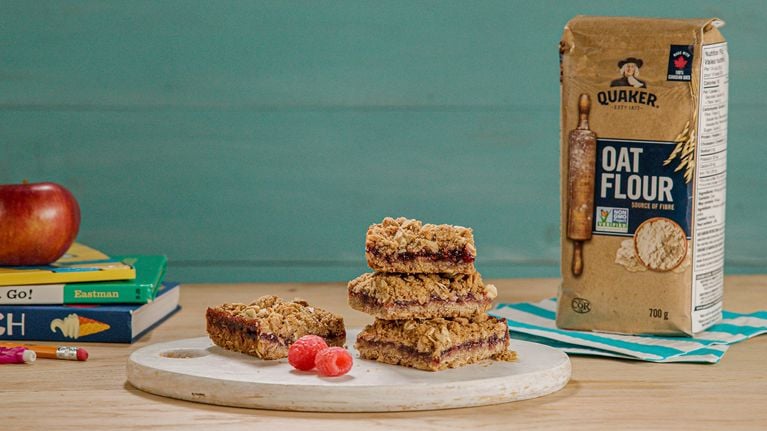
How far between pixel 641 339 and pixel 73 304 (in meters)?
0.76

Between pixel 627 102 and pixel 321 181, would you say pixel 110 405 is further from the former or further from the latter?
pixel 321 181

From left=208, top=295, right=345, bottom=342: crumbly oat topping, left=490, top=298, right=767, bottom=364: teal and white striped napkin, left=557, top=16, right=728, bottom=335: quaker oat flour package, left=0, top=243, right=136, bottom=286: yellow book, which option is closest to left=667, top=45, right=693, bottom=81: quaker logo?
left=557, top=16, right=728, bottom=335: quaker oat flour package

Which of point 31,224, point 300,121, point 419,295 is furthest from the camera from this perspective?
point 300,121

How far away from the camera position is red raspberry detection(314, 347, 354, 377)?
118cm

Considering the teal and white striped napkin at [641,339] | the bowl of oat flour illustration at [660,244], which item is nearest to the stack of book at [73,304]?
the teal and white striped napkin at [641,339]

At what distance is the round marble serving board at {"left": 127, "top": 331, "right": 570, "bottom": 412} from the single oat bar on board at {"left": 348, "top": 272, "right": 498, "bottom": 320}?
7 centimetres

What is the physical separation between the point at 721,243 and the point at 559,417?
527 millimetres

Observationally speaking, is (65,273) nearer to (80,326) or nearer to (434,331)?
(80,326)

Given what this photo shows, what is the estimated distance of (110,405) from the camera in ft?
3.86

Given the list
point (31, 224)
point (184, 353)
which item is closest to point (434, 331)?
point (184, 353)

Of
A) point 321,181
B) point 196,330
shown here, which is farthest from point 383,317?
point 321,181

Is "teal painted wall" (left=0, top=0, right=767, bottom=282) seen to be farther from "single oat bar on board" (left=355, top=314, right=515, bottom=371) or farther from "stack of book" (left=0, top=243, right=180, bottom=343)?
"single oat bar on board" (left=355, top=314, right=515, bottom=371)

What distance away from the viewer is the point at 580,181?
1.51 metres

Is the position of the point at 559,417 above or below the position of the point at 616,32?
below
